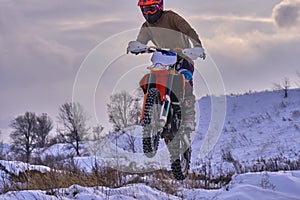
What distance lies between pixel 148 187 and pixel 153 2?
2.95 m

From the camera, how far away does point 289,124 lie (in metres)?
31.1

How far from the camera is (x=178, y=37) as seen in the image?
750 centimetres

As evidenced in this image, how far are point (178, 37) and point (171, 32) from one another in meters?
0.14

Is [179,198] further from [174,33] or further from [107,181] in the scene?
[174,33]

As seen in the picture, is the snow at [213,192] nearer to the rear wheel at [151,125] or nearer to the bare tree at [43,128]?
the rear wheel at [151,125]

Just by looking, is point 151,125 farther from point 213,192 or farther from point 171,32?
point 213,192

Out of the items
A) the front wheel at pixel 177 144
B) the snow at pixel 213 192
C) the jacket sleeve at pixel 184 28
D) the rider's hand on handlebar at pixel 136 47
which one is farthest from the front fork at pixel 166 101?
the snow at pixel 213 192

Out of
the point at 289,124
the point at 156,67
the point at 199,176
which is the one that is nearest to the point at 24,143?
the point at 289,124

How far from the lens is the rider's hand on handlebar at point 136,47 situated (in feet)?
23.2

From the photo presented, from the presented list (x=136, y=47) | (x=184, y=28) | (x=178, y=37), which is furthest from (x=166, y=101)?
(x=184, y=28)

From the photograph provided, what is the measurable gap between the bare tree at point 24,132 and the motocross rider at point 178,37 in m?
51.2

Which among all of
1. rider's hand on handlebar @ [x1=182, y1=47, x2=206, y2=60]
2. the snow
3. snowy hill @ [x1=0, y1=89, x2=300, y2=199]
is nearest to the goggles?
rider's hand on handlebar @ [x1=182, y1=47, x2=206, y2=60]

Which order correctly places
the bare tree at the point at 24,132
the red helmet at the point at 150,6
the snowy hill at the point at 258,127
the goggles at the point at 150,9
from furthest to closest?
the bare tree at the point at 24,132, the snowy hill at the point at 258,127, the goggles at the point at 150,9, the red helmet at the point at 150,6

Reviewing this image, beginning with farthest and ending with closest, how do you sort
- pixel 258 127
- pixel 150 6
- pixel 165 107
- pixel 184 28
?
pixel 258 127 → pixel 184 28 → pixel 150 6 → pixel 165 107
